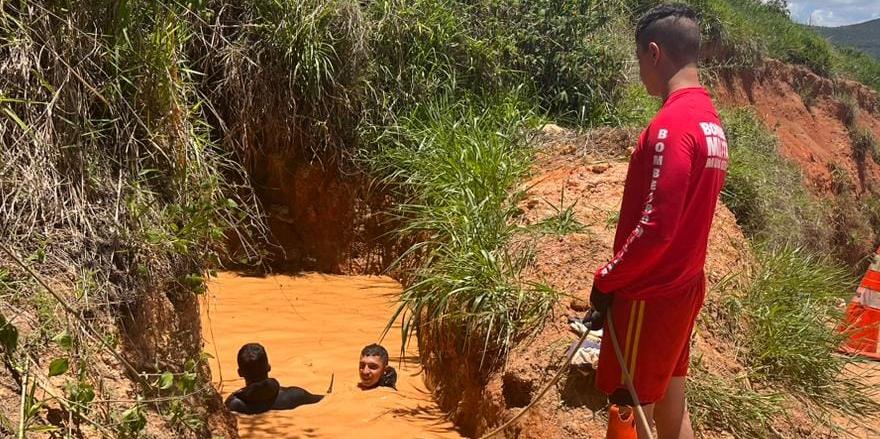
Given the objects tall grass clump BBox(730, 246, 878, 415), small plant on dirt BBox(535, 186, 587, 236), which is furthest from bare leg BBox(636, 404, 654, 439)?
small plant on dirt BBox(535, 186, 587, 236)

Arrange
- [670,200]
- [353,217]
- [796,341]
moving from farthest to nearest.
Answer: [353,217] < [796,341] < [670,200]

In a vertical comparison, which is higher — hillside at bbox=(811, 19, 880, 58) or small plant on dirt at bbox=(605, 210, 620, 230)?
hillside at bbox=(811, 19, 880, 58)

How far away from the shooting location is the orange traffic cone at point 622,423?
2588 mm

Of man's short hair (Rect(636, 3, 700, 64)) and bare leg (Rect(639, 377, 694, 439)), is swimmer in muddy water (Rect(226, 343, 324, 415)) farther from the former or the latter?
man's short hair (Rect(636, 3, 700, 64))

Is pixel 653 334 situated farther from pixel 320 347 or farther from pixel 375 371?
pixel 320 347

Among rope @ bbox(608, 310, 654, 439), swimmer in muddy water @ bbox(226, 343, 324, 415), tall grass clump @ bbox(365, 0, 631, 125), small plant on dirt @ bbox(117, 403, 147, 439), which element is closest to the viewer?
small plant on dirt @ bbox(117, 403, 147, 439)

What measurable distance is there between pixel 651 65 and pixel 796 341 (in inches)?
97.6

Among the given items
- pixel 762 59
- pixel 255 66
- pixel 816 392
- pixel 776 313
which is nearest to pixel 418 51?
pixel 255 66

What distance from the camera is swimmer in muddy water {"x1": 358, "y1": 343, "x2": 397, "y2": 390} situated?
4539 millimetres

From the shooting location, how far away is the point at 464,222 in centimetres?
477

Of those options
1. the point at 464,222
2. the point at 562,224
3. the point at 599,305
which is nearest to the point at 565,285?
the point at 562,224

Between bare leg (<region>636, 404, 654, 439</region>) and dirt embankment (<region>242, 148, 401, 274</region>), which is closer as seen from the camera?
bare leg (<region>636, 404, 654, 439</region>)

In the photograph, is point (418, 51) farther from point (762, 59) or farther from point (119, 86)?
point (762, 59)

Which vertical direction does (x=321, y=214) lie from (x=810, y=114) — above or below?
below
